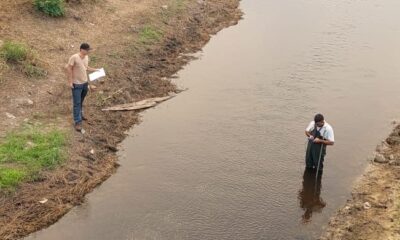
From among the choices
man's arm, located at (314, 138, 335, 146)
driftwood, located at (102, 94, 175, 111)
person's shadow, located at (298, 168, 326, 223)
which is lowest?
person's shadow, located at (298, 168, 326, 223)

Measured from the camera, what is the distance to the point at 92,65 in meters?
16.6

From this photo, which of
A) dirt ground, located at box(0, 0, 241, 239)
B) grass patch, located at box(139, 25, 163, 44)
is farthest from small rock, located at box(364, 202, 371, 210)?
grass patch, located at box(139, 25, 163, 44)

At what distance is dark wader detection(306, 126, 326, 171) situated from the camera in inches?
452

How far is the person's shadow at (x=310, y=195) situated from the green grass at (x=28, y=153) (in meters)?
5.62

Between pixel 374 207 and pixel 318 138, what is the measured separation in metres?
1.88

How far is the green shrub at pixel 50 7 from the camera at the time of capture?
1842 cm

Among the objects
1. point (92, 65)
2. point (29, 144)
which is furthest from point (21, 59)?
point (29, 144)

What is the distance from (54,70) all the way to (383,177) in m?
9.98

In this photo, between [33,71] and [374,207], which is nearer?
[374,207]

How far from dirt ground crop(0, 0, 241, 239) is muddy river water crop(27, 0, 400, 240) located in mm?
503

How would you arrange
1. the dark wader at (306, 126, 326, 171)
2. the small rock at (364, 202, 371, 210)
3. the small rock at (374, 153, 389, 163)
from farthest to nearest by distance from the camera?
the small rock at (374, 153, 389, 163), the dark wader at (306, 126, 326, 171), the small rock at (364, 202, 371, 210)

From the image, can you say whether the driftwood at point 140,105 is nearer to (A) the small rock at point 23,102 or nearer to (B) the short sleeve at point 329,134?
(A) the small rock at point 23,102

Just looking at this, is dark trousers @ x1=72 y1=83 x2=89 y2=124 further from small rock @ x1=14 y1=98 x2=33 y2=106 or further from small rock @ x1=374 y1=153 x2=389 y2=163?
small rock @ x1=374 y1=153 x2=389 y2=163

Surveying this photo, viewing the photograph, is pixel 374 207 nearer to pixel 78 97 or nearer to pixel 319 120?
pixel 319 120
